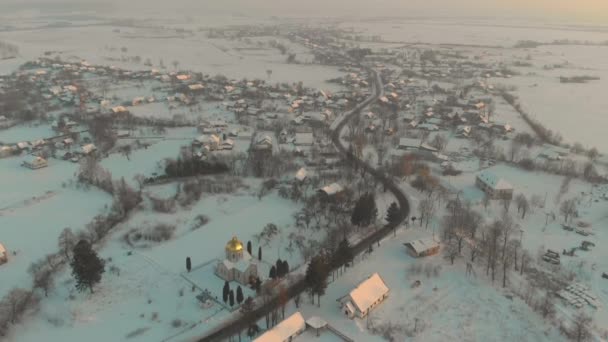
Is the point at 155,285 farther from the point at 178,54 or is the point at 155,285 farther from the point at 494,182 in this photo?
the point at 178,54

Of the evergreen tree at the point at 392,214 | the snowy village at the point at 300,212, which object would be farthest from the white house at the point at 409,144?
the evergreen tree at the point at 392,214

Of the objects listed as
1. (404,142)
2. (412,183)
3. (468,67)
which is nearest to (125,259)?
(412,183)

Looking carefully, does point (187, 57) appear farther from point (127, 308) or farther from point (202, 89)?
point (127, 308)

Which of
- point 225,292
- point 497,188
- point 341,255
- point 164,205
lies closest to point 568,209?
point 497,188

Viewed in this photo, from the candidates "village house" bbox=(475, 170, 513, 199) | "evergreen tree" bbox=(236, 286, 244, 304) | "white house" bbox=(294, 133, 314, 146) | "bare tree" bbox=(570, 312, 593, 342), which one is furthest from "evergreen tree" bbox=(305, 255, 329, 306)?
"white house" bbox=(294, 133, 314, 146)

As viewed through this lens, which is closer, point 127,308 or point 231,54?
point 127,308

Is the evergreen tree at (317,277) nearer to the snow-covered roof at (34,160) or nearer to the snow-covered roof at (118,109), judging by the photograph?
the snow-covered roof at (34,160)

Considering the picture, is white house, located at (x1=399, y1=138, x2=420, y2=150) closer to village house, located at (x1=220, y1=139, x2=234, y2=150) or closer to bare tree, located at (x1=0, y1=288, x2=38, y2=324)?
village house, located at (x1=220, y1=139, x2=234, y2=150)
